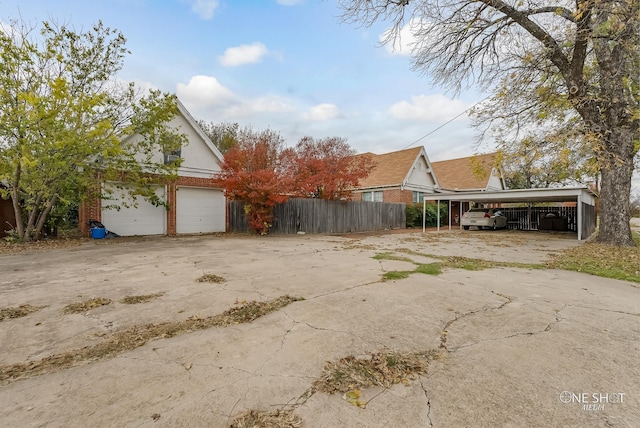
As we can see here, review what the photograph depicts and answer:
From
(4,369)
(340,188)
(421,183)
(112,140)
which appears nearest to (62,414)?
(4,369)

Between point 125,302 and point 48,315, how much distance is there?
0.76m

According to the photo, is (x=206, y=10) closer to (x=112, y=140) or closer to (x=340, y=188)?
(x=112, y=140)

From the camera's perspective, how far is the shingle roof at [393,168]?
21.9 metres

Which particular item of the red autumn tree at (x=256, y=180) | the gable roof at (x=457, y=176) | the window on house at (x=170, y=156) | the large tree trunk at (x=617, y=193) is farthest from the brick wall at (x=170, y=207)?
the gable roof at (x=457, y=176)

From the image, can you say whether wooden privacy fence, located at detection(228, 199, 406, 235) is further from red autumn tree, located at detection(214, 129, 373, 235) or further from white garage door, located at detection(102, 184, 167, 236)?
white garage door, located at detection(102, 184, 167, 236)

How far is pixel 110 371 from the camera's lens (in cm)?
227

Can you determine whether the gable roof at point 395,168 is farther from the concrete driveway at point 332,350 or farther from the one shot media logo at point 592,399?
the one shot media logo at point 592,399

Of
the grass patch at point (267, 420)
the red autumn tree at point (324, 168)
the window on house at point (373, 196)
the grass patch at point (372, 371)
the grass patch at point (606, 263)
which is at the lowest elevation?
the grass patch at point (606, 263)

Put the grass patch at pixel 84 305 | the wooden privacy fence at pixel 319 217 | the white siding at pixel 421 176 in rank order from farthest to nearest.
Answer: the white siding at pixel 421 176, the wooden privacy fence at pixel 319 217, the grass patch at pixel 84 305

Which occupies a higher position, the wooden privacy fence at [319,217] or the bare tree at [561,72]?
the bare tree at [561,72]

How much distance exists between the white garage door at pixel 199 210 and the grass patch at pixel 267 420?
13.8m

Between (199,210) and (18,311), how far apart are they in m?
11.6

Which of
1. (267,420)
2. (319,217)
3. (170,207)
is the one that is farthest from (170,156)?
(267,420)

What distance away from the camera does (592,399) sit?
1982 mm
